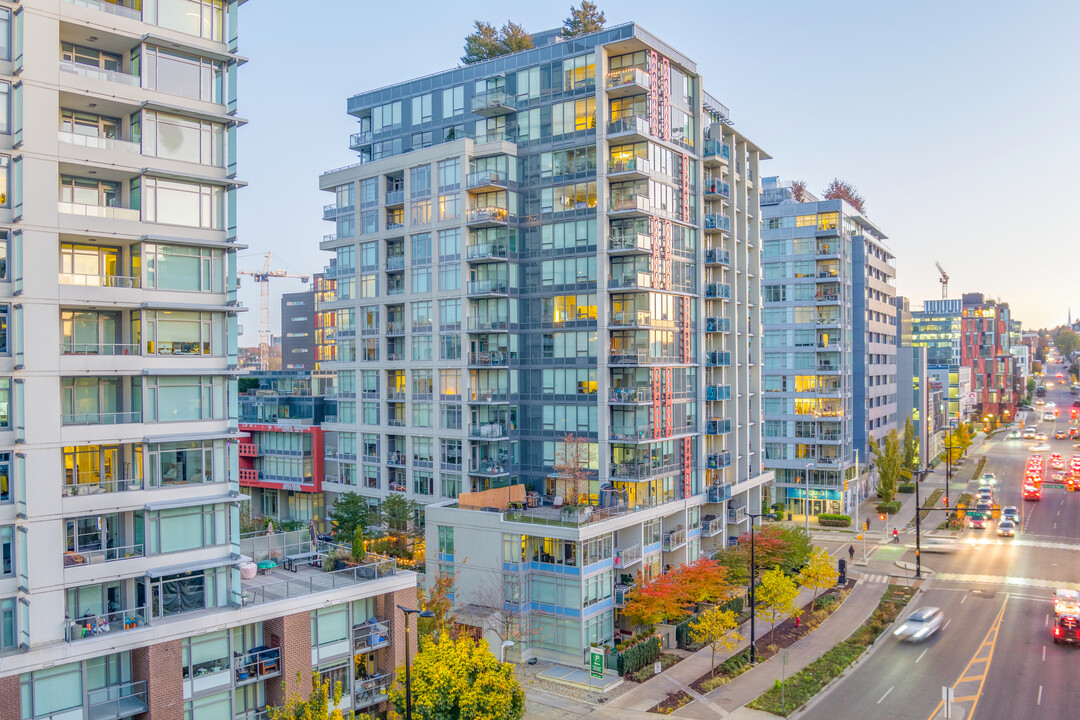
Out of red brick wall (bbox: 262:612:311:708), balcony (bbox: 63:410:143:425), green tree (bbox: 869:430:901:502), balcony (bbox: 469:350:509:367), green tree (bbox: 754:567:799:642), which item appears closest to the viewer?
→ balcony (bbox: 63:410:143:425)

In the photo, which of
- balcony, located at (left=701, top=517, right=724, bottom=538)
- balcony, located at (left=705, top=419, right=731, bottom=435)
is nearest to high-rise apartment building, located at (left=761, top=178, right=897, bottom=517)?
balcony, located at (left=701, top=517, right=724, bottom=538)

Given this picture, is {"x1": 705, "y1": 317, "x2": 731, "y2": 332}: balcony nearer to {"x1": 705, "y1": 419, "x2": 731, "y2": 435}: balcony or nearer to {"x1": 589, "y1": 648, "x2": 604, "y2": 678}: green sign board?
{"x1": 705, "y1": 419, "x2": 731, "y2": 435}: balcony

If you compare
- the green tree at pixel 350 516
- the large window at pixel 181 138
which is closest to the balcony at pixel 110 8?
the large window at pixel 181 138

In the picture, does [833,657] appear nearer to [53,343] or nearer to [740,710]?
[740,710]

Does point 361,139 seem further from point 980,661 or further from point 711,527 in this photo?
point 980,661

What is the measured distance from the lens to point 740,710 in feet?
134

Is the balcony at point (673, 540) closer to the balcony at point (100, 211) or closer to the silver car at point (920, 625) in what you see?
the silver car at point (920, 625)

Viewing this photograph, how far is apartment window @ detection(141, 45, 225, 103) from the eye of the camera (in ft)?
111

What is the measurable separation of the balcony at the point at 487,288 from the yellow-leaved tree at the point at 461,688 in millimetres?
34800

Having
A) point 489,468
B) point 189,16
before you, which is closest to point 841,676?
point 489,468

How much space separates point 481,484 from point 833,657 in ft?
95.8

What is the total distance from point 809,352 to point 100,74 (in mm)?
79116

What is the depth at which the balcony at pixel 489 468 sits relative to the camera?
62562 mm

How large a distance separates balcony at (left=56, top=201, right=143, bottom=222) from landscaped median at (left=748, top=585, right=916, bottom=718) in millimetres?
38180
